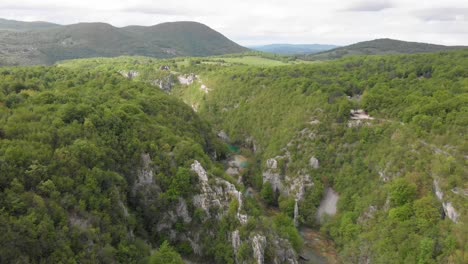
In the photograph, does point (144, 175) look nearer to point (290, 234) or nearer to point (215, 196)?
point (215, 196)

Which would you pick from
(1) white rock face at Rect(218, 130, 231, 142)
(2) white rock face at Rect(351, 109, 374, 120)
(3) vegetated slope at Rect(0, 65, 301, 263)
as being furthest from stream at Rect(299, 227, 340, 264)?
(1) white rock face at Rect(218, 130, 231, 142)

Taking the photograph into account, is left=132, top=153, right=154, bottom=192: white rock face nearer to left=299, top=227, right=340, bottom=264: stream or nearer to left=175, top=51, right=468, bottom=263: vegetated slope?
left=299, top=227, right=340, bottom=264: stream

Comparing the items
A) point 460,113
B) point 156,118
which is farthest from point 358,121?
point 156,118

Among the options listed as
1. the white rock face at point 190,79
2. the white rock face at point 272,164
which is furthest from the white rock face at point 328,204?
the white rock face at point 190,79

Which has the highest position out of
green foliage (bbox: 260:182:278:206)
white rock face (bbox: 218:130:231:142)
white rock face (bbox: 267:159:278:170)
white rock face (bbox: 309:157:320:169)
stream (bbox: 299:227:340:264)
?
white rock face (bbox: 309:157:320:169)

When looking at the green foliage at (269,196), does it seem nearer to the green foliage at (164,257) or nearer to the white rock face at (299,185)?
the white rock face at (299,185)

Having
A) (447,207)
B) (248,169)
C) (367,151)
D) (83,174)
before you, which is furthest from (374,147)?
(83,174)

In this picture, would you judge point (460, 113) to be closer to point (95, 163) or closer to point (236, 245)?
point (236, 245)
